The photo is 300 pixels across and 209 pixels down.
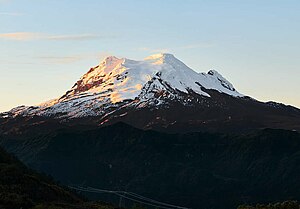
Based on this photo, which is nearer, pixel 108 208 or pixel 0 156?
pixel 108 208

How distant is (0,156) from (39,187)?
40673mm

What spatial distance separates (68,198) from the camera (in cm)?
13412

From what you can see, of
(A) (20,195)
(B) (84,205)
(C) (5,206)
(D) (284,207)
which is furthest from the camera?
(B) (84,205)

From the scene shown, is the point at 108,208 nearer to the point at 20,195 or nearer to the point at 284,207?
the point at 20,195

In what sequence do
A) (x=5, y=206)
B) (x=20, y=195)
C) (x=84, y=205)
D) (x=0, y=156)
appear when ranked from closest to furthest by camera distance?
(x=5, y=206)
(x=20, y=195)
(x=84, y=205)
(x=0, y=156)

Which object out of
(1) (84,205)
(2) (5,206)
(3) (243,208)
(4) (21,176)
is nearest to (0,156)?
(4) (21,176)

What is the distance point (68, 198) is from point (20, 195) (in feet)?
53.1

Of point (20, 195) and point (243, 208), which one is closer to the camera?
point (243, 208)

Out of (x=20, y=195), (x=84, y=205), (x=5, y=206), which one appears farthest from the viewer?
(x=84, y=205)

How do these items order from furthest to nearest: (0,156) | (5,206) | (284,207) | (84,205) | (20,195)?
(0,156) < (84,205) < (20,195) < (5,206) < (284,207)

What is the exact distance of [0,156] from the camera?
168m

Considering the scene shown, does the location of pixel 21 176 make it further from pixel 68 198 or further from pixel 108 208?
pixel 108 208

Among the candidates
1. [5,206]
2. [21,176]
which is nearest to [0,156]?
[21,176]

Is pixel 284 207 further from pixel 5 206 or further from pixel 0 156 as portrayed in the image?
pixel 0 156
